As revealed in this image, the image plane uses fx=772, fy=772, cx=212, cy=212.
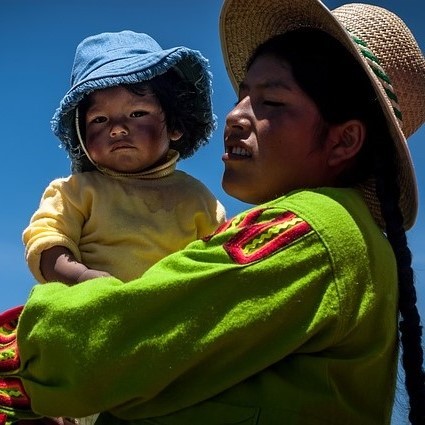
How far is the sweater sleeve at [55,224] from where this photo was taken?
9.74 ft

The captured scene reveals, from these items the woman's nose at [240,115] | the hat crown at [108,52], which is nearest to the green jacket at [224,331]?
the woman's nose at [240,115]

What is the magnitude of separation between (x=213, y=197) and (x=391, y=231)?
3.92 feet

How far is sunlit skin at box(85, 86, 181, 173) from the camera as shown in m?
3.14

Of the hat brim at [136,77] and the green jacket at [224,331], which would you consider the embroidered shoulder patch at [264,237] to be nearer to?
the green jacket at [224,331]

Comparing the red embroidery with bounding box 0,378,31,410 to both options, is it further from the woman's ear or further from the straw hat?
the straw hat

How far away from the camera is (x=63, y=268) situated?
9.55ft

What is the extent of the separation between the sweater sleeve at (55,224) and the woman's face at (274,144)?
33.5 inches

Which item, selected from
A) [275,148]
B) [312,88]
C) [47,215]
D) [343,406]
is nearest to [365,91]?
[312,88]

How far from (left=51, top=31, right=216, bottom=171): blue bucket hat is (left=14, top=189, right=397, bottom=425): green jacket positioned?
1.38 metres

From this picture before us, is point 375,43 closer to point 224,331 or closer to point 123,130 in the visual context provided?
point 123,130

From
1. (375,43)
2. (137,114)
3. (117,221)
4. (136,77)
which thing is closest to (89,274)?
(117,221)

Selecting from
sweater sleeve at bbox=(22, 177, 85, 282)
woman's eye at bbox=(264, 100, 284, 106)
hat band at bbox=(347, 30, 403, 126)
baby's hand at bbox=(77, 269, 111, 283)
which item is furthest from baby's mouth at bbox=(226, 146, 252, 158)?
sweater sleeve at bbox=(22, 177, 85, 282)

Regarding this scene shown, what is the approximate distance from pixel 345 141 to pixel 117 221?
3.44 ft

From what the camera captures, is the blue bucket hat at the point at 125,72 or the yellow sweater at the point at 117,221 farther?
the blue bucket hat at the point at 125,72
